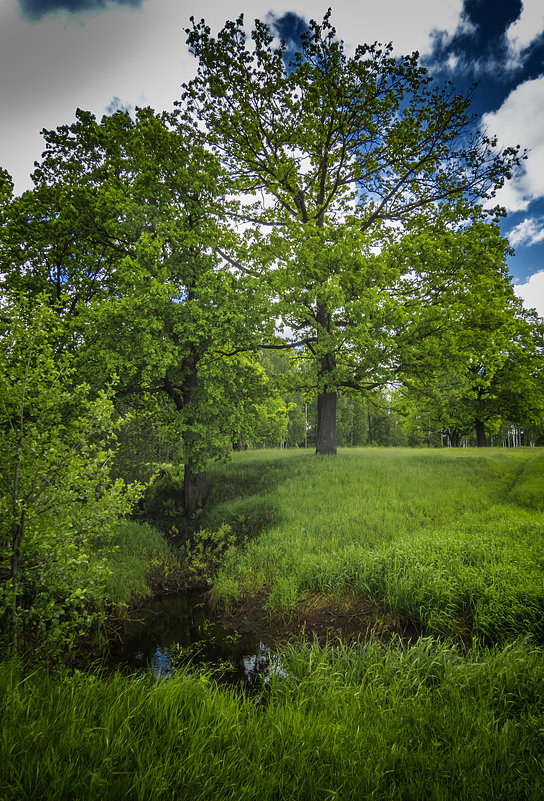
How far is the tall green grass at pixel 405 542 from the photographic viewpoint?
18.3ft

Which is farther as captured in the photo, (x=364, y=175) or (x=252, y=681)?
(x=364, y=175)

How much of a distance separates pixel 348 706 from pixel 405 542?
492 cm

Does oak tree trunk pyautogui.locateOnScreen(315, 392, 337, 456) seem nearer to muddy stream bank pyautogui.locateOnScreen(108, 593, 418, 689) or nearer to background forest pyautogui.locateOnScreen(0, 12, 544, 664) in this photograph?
background forest pyautogui.locateOnScreen(0, 12, 544, 664)

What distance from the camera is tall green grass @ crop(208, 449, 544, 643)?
5.57 m

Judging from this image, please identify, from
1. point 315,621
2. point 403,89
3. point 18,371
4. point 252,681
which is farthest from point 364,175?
point 252,681

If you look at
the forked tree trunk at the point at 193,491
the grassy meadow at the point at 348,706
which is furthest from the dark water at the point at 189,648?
the forked tree trunk at the point at 193,491

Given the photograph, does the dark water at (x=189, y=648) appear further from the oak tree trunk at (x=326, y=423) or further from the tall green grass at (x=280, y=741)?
the oak tree trunk at (x=326, y=423)

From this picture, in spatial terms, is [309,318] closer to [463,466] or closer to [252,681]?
[463,466]

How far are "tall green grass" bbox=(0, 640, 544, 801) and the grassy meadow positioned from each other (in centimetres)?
2

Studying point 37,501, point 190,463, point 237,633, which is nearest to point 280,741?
point 37,501

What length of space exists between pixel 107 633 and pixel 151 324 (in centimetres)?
781

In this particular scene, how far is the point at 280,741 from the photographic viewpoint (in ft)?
9.74

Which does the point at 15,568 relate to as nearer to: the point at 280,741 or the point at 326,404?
the point at 280,741

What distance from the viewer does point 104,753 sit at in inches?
94.7
